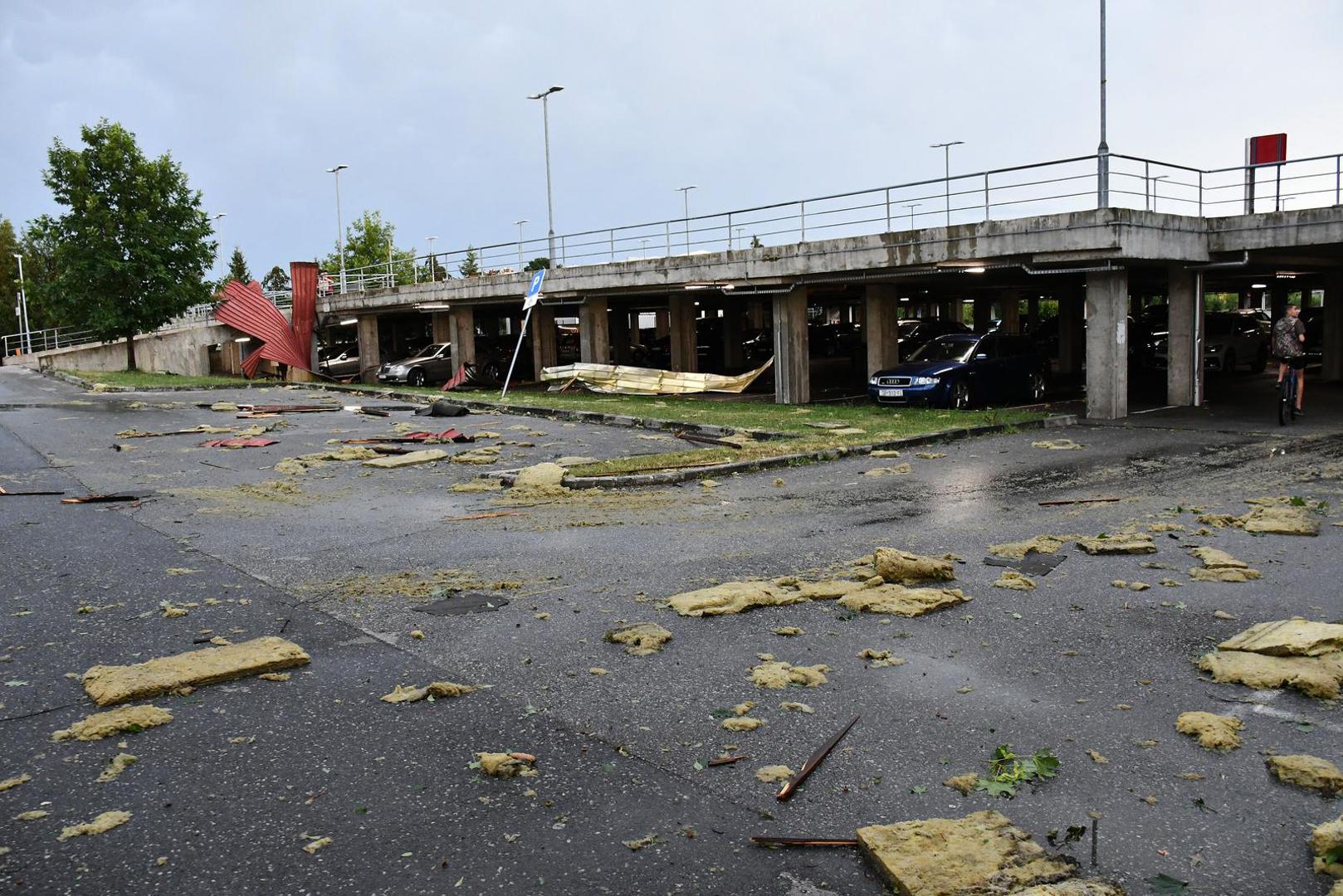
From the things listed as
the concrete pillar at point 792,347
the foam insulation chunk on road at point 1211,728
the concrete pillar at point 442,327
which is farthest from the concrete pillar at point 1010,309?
the foam insulation chunk on road at point 1211,728

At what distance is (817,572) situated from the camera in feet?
24.8

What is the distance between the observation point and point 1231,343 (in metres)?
29.9

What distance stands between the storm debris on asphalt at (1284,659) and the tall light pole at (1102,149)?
48.1 feet

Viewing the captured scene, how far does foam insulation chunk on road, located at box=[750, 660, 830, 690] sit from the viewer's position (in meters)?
5.21

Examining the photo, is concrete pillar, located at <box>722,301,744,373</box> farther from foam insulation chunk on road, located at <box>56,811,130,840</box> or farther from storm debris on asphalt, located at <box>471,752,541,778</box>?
foam insulation chunk on road, located at <box>56,811,130,840</box>

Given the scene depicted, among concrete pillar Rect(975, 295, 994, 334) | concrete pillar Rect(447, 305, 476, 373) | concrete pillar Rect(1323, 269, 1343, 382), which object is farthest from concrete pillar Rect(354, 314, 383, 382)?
concrete pillar Rect(1323, 269, 1343, 382)

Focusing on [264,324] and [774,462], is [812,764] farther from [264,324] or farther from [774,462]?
[264,324]

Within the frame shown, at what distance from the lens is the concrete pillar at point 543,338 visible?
37.6 meters

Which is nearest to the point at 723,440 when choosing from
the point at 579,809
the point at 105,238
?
the point at 579,809

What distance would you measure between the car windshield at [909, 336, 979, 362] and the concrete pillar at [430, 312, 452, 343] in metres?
24.0

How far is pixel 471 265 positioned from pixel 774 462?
32.2 metres

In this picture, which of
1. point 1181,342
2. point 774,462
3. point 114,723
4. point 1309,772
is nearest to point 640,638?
point 114,723

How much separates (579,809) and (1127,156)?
61.6ft

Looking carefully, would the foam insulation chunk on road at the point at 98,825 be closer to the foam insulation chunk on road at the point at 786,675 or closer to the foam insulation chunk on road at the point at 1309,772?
the foam insulation chunk on road at the point at 786,675
